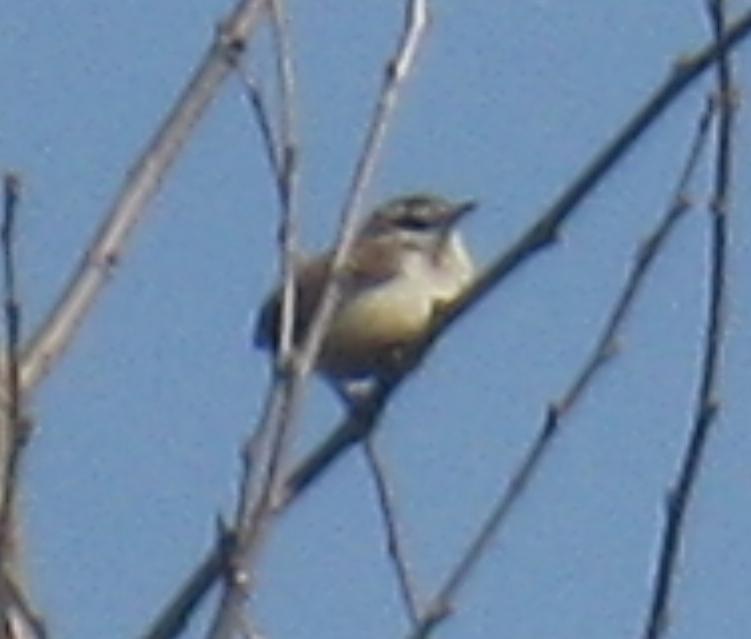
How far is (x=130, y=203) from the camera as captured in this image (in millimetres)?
4227

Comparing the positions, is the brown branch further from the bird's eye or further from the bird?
the bird's eye

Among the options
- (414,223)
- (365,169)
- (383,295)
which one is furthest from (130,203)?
(414,223)

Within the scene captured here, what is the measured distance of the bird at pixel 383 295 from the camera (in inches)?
252

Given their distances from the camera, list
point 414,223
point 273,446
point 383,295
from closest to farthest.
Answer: point 273,446 → point 383,295 → point 414,223

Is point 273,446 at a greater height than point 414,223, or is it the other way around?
point 273,446

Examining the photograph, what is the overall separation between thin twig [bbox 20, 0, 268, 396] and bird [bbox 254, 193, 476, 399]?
71.2 inches

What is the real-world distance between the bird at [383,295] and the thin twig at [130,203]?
1.81 metres

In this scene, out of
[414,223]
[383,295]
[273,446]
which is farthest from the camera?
[414,223]

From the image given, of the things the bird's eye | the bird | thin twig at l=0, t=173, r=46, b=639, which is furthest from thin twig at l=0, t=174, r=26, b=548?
the bird's eye

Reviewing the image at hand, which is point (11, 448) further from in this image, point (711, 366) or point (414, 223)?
point (414, 223)

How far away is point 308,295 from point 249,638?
196cm

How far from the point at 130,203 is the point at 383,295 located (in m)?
2.38

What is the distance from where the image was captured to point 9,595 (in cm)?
391

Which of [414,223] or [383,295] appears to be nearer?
[383,295]
